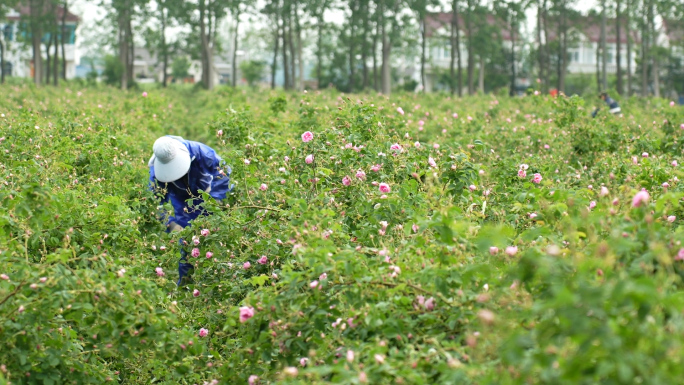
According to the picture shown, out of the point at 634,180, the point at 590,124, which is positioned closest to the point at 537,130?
the point at 590,124

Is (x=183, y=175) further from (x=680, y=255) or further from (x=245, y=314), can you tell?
(x=680, y=255)

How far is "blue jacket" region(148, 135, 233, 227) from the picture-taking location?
699 cm

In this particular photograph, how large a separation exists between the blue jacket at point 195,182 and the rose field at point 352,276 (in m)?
0.25

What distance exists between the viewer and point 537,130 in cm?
1085

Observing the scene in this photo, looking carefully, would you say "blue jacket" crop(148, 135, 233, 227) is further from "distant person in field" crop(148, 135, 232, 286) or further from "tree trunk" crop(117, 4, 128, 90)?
"tree trunk" crop(117, 4, 128, 90)

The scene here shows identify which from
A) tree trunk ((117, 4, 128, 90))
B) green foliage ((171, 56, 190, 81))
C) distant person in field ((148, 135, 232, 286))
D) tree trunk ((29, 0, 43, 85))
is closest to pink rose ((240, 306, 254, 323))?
distant person in field ((148, 135, 232, 286))

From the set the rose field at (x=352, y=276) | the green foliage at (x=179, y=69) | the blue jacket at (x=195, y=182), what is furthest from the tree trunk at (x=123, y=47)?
the blue jacket at (x=195, y=182)

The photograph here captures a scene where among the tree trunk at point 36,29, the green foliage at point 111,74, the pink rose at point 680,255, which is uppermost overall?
the tree trunk at point 36,29

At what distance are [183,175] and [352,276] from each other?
3.27 m

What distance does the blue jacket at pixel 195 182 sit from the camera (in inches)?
275

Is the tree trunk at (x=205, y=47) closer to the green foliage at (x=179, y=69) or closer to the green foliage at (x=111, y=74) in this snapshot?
the green foliage at (x=111, y=74)

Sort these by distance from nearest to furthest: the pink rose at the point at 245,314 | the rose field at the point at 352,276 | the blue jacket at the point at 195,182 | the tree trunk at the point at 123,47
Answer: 1. the rose field at the point at 352,276
2. the pink rose at the point at 245,314
3. the blue jacket at the point at 195,182
4. the tree trunk at the point at 123,47

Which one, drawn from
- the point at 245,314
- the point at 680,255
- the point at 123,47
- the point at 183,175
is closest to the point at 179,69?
the point at 123,47

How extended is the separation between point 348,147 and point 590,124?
4.84 metres
